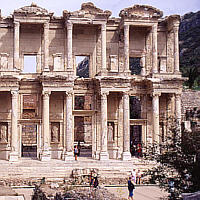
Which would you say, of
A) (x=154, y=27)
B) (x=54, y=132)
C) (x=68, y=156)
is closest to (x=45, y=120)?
(x=54, y=132)

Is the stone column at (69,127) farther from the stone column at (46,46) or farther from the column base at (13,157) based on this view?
the column base at (13,157)

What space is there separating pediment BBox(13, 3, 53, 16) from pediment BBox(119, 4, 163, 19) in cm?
524

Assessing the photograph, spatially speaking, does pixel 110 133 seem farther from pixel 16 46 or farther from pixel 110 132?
pixel 16 46

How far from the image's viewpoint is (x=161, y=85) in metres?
26.4

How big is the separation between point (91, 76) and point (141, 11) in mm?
5672

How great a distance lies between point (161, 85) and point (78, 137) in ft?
50.4

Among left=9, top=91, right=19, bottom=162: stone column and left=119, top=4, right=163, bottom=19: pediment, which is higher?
left=119, top=4, right=163, bottom=19: pediment

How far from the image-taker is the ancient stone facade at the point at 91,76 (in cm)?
2541

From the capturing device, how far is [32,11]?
25.6m

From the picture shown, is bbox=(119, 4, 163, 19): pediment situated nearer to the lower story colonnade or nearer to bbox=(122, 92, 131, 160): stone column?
the lower story colonnade

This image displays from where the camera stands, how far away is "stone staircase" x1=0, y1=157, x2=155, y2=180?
23094 millimetres

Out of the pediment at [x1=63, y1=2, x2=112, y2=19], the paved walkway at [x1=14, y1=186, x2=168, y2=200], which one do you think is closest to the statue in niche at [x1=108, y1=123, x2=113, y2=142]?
the paved walkway at [x1=14, y1=186, x2=168, y2=200]

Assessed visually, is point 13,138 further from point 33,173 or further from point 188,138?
point 188,138

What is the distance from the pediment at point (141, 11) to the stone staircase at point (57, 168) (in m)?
9.88
